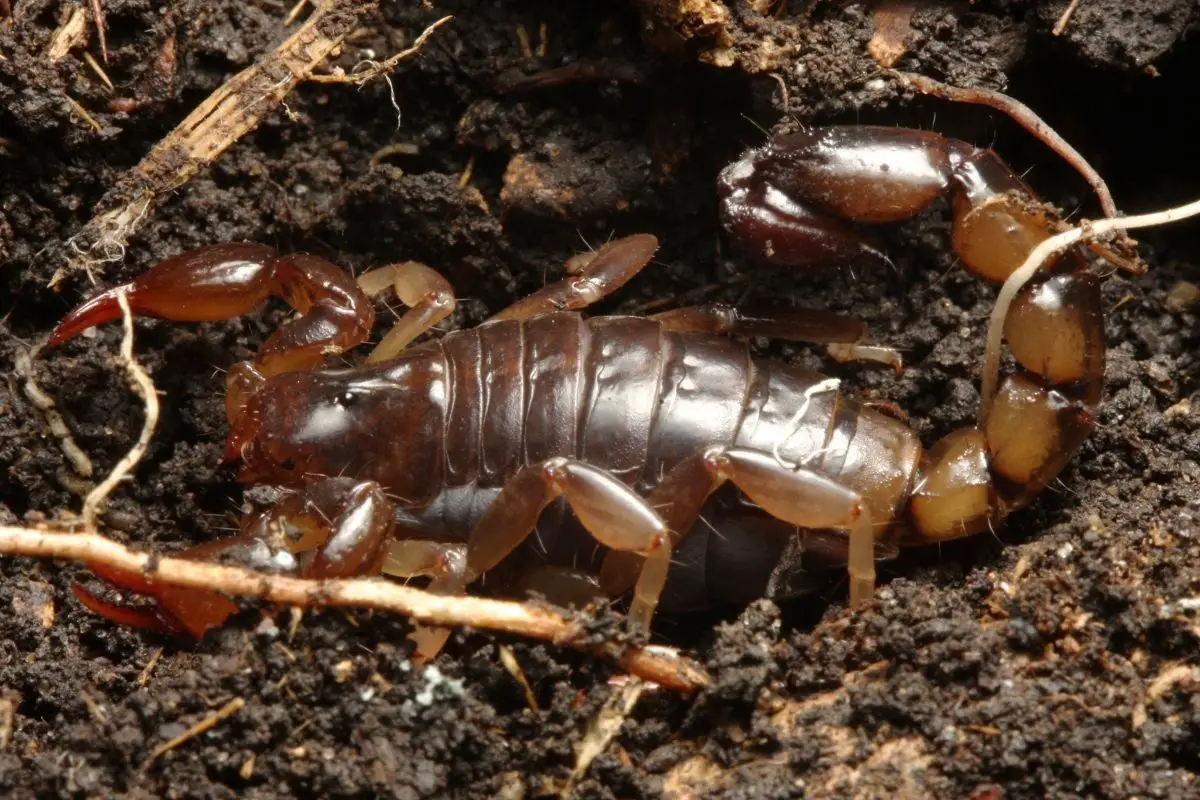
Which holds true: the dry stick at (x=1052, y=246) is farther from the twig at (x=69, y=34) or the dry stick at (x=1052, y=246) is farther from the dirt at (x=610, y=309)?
the twig at (x=69, y=34)

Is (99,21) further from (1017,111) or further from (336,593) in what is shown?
(1017,111)

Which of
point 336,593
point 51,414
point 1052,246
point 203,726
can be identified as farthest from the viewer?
point 51,414

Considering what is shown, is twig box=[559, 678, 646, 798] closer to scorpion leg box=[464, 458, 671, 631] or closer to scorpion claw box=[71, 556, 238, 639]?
scorpion leg box=[464, 458, 671, 631]

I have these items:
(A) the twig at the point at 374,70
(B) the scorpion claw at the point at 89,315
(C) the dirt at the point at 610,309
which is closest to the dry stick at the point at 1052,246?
(C) the dirt at the point at 610,309

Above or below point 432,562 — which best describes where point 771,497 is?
above

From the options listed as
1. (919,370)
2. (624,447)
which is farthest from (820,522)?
(919,370)

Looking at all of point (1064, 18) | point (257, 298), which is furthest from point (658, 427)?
point (1064, 18)
